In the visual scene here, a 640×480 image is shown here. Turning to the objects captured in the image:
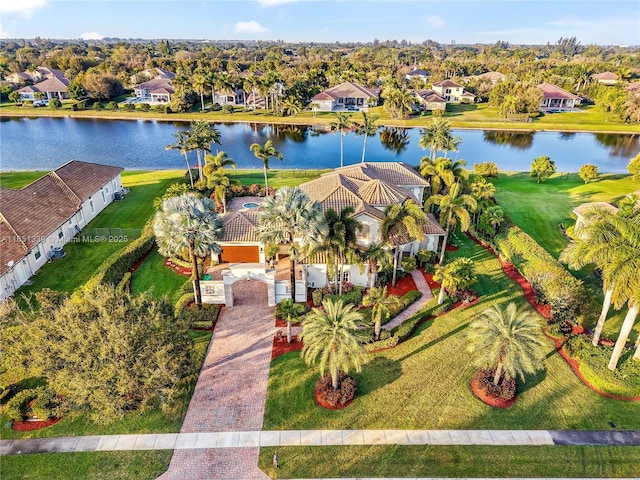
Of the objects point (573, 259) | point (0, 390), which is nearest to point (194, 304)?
point (0, 390)

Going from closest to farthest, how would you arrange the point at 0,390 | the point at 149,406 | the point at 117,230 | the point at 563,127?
the point at 149,406, the point at 0,390, the point at 117,230, the point at 563,127

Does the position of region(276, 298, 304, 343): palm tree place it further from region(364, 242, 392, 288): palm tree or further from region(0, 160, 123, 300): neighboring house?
region(0, 160, 123, 300): neighboring house

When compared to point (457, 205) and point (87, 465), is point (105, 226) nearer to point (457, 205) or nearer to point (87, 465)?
point (87, 465)

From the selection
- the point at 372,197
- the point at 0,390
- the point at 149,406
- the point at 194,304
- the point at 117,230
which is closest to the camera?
the point at 149,406

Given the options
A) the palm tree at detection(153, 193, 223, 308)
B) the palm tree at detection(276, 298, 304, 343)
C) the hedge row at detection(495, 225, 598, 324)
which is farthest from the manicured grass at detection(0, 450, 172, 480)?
the hedge row at detection(495, 225, 598, 324)

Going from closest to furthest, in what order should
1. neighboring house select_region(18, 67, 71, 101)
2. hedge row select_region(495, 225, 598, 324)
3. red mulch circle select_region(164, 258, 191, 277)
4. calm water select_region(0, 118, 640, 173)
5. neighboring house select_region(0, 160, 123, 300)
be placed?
hedge row select_region(495, 225, 598, 324) → neighboring house select_region(0, 160, 123, 300) → red mulch circle select_region(164, 258, 191, 277) → calm water select_region(0, 118, 640, 173) → neighboring house select_region(18, 67, 71, 101)

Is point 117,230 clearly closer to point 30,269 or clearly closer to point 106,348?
point 30,269

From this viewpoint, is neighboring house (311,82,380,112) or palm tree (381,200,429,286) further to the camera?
neighboring house (311,82,380,112)
